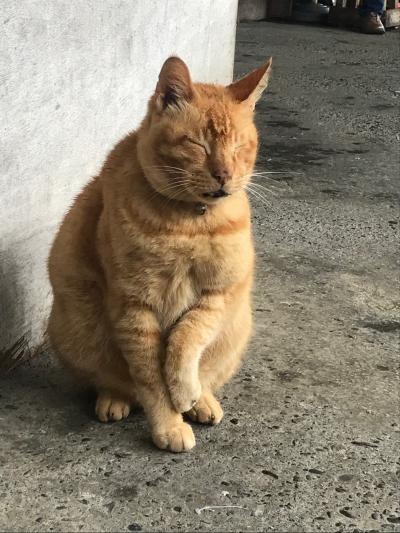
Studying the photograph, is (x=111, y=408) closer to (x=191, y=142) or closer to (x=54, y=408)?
(x=54, y=408)

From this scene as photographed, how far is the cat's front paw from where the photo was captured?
2430 mm

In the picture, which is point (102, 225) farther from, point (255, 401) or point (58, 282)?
point (255, 401)

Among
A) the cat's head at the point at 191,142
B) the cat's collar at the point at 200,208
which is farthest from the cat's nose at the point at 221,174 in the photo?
the cat's collar at the point at 200,208

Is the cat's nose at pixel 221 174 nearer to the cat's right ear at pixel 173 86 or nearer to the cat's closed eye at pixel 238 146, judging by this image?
the cat's closed eye at pixel 238 146

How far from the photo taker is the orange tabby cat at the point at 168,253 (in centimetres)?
232

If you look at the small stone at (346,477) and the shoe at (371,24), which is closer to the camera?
the small stone at (346,477)

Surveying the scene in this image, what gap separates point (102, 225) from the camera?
2502mm

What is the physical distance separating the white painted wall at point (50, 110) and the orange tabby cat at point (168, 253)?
31 cm

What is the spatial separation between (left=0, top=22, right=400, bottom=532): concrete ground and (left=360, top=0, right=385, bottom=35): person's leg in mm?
5436

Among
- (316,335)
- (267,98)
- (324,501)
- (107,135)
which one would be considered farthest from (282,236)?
(267,98)

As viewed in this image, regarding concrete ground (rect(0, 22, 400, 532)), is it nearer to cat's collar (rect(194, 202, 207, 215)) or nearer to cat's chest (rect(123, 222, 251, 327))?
cat's chest (rect(123, 222, 251, 327))

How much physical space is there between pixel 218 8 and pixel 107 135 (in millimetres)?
1935

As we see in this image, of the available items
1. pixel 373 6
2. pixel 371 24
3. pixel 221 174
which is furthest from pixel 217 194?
pixel 373 6

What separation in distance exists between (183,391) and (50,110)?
110 cm
